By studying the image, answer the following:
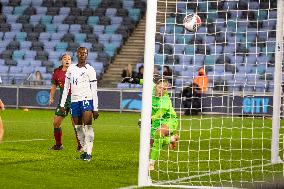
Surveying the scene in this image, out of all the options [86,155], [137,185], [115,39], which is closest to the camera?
[137,185]

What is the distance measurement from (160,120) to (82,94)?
216 centimetres

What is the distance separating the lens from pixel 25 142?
18484mm

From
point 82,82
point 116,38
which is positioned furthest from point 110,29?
point 82,82

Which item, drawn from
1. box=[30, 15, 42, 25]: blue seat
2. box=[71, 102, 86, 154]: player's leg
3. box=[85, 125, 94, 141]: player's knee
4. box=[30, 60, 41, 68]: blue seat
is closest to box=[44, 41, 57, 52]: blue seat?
box=[30, 60, 41, 68]: blue seat

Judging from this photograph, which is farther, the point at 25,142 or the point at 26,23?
the point at 26,23

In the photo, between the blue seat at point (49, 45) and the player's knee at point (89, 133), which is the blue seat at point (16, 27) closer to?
the blue seat at point (49, 45)

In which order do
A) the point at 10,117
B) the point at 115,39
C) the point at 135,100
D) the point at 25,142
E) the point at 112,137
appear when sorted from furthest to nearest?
the point at 115,39
the point at 135,100
the point at 10,117
the point at 112,137
the point at 25,142

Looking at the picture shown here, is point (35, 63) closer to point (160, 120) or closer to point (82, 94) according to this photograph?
point (82, 94)

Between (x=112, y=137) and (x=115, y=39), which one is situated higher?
(x=115, y=39)

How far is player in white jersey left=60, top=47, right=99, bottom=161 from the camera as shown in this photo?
1457cm

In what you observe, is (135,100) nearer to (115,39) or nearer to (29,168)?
(115,39)

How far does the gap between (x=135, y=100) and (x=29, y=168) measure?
20241mm

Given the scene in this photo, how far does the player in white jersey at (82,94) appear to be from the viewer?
14570mm

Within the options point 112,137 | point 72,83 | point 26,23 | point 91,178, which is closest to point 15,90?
point 26,23
